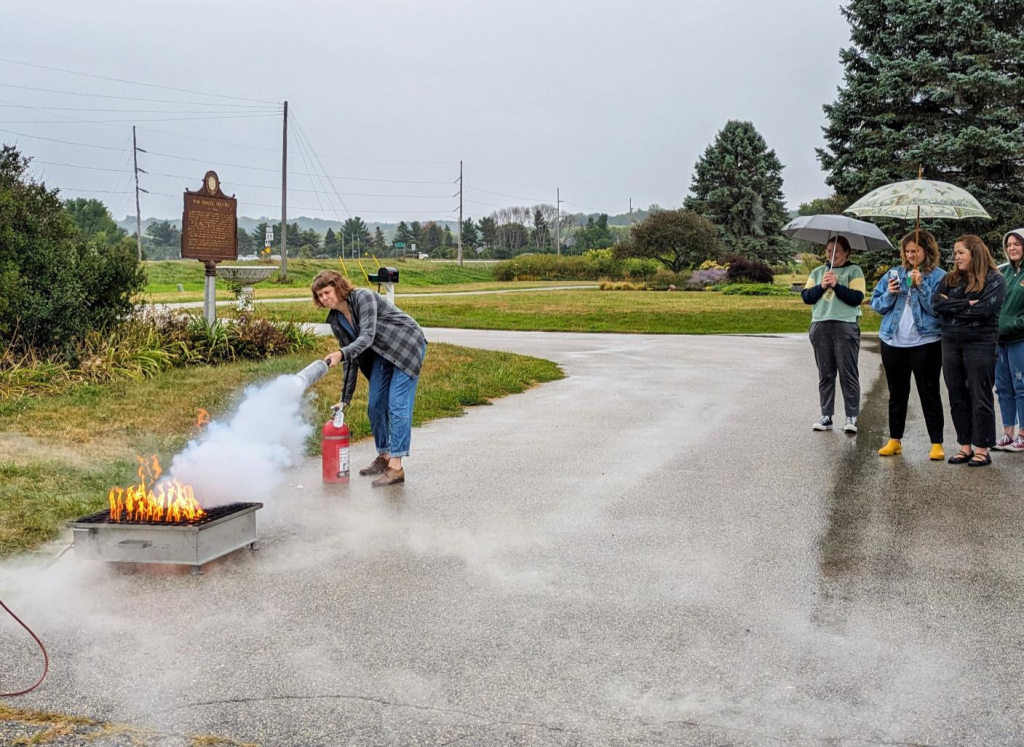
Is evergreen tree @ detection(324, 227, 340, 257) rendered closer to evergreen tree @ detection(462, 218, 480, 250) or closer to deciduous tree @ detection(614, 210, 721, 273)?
evergreen tree @ detection(462, 218, 480, 250)

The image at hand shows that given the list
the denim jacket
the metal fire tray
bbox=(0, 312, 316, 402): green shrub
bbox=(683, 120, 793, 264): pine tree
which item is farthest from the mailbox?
bbox=(683, 120, 793, 264): pine tree

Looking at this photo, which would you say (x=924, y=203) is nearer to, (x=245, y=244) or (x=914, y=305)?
(x=914, y=305)

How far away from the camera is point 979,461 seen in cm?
786

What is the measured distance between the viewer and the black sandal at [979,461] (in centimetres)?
786

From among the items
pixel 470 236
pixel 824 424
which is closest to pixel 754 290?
pixel 824 424

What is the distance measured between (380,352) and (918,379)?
4.72 meters

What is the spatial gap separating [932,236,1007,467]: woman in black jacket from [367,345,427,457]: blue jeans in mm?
4467

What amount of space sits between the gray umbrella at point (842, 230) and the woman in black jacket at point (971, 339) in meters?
1.11

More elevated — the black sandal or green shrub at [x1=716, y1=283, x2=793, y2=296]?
green shrub at [x1=716, y1=283, x2=793, y2=296]

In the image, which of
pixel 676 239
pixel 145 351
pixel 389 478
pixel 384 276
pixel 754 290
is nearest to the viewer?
pixel 389 478

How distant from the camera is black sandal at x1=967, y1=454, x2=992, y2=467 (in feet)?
25.8

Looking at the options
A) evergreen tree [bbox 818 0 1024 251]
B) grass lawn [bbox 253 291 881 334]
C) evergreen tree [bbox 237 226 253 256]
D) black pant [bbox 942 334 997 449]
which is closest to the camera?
black pant [bbox 942 334 997 449]

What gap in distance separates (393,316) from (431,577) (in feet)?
8.91

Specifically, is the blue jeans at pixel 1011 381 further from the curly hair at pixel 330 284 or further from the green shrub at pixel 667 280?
the green shrub at pixel 667 280
